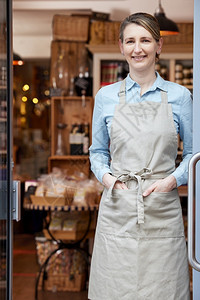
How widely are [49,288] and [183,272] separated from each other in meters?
2.23

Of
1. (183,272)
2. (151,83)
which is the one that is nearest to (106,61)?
(151,83)

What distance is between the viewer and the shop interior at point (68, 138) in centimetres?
391

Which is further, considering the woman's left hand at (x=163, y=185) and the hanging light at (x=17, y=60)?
the hanging light at (x=17, y=60)

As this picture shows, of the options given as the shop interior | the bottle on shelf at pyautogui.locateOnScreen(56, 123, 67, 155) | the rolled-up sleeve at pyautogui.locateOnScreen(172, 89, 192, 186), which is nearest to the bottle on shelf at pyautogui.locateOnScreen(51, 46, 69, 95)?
the shop interior

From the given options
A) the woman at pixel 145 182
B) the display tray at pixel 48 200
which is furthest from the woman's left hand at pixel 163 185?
the display tray at pixel 48 200

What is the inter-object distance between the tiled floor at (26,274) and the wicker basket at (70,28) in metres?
1.87

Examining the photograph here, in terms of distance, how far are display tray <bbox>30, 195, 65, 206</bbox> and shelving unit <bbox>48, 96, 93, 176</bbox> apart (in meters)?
0.27

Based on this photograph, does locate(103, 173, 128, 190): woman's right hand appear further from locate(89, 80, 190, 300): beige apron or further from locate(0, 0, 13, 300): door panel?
locate(0, 0, 13, 300): door panel

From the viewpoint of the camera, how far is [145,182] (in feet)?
7.77

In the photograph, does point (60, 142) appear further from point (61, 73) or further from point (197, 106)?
point (197, 106)

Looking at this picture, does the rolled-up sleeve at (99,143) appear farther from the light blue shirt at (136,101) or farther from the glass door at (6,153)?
the glass door at (6,153)

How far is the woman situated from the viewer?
7.76 ft

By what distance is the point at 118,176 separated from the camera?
2.41 meters

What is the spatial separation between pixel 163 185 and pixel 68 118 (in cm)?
218
